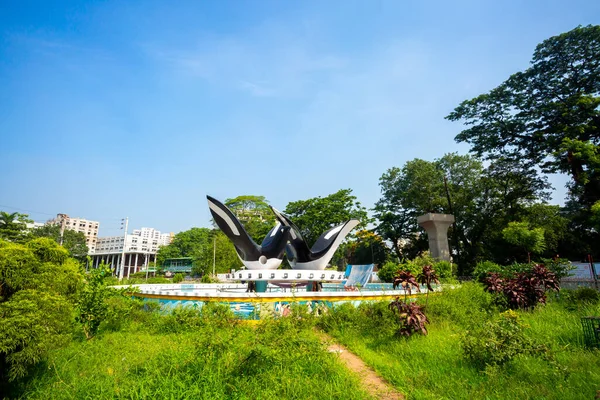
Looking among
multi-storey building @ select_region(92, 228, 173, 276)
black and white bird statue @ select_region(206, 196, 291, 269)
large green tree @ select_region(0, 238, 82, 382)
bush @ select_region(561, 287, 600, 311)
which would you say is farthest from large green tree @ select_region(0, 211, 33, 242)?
multi-storey building @ select_region(92, 228, 173, 276)

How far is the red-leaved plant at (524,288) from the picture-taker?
8.26 meters

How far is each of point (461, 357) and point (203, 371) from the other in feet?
13.0

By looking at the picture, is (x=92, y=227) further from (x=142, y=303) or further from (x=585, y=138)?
(x=585, y=138)

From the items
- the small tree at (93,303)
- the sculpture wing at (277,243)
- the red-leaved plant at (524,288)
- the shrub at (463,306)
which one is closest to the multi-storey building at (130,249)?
the sculpture wing at (277,243)

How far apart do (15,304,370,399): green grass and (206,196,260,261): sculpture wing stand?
7.83 m

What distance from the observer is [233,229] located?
14000 mm

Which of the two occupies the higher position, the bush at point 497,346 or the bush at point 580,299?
the bush at point 580,299

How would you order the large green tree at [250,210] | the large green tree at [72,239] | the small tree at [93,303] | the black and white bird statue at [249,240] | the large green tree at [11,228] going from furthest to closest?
the large green tree at [72,239], the large green tree at [250,210], the large green tree at [11,228], the black and white bird statue at [249,240], the small tree at [93,303]

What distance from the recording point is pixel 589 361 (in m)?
4.45

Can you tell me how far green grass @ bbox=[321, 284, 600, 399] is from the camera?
390cm

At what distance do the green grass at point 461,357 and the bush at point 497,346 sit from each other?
110mm

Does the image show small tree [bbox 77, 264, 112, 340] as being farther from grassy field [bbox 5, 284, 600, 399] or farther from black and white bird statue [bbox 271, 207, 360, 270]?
black and white bird statue [bbox 271, 207, 360, 270]

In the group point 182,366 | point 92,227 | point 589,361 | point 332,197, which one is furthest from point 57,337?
point 92,227

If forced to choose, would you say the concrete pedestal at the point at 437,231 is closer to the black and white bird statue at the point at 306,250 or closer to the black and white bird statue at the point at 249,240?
the black and white bird statue at the point at 306,250
